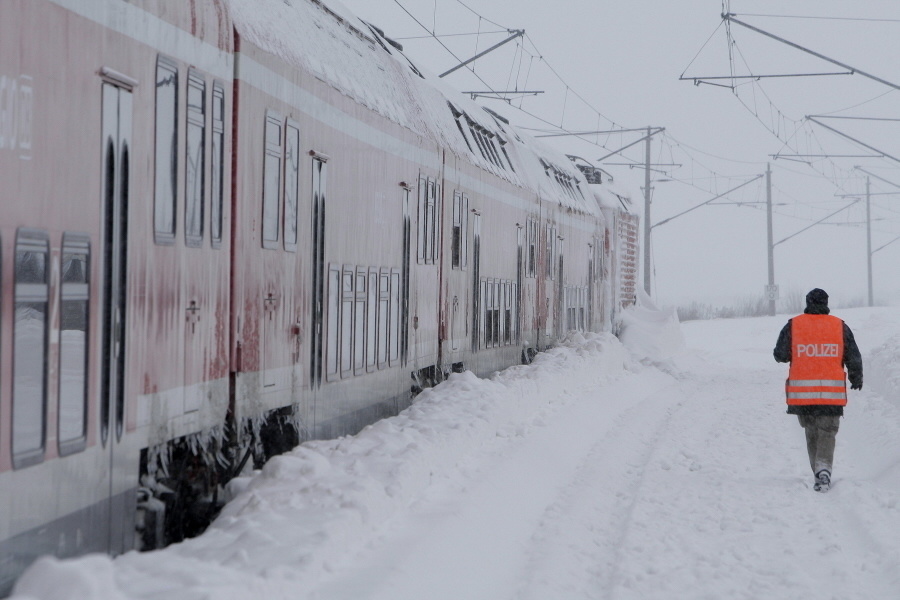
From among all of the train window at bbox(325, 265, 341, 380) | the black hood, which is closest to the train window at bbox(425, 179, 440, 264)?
the train window at bbox(325, 265, 341, 380)

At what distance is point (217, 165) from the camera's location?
5.64 m

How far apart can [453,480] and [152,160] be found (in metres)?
3.43

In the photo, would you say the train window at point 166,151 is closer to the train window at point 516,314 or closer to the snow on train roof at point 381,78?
the snow on train roof at point 381,78

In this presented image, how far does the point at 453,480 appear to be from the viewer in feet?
24.1

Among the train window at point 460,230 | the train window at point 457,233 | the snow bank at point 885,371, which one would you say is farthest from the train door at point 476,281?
the snow bank at point 885,371

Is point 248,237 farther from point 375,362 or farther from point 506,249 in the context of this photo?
point 506,249

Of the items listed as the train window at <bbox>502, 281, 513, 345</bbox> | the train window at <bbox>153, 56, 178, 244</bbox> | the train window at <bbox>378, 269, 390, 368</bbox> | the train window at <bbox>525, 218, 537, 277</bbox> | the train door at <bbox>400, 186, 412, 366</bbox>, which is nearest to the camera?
the train window at <bbox>153, 56, 178, 244</bbox>

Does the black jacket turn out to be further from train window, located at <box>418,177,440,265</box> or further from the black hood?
train window, located at <box>418,177,440,265</box>

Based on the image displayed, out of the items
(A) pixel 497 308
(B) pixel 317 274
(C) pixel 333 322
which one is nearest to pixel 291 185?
(B) pixel 317 274

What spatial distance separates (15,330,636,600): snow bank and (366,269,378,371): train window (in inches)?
22.0

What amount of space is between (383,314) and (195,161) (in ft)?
11.7

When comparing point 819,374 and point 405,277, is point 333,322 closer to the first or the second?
point 405,277

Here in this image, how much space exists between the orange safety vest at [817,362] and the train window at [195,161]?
4947 millimetres

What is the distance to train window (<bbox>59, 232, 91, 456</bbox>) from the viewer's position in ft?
13.7
